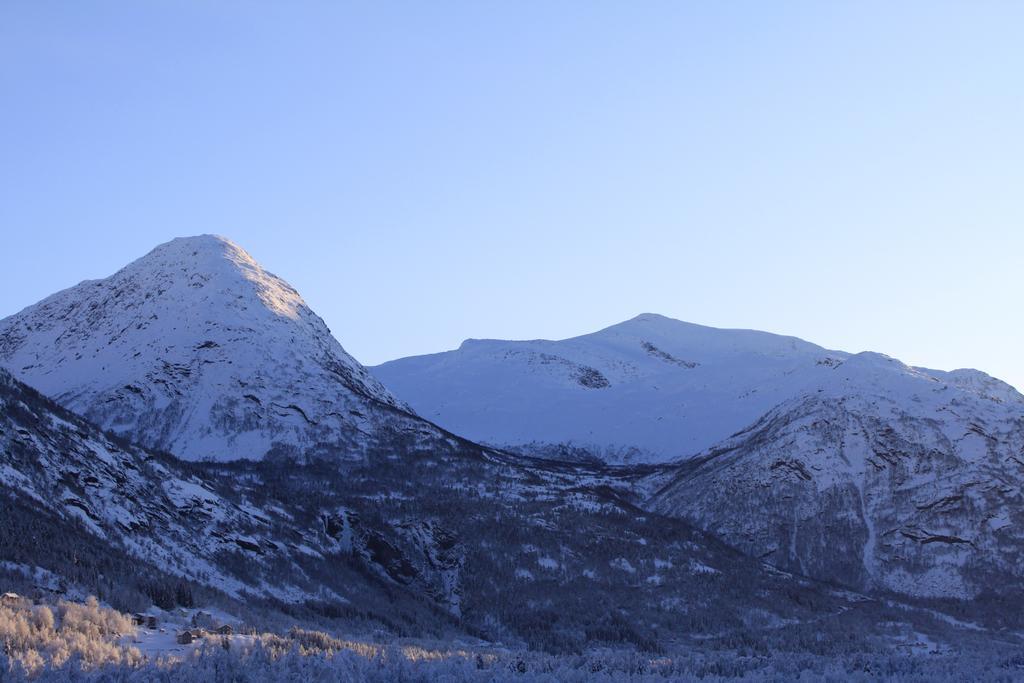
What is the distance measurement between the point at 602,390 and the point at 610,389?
1.03 meters

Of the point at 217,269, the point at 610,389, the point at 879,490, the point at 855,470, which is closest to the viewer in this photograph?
the point at 879,490

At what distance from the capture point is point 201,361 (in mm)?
85688

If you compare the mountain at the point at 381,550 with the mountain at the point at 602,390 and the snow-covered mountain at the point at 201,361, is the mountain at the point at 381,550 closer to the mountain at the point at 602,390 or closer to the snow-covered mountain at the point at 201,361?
the snow-covered mountain at the point at 201,361

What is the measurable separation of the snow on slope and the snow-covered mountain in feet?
93.2

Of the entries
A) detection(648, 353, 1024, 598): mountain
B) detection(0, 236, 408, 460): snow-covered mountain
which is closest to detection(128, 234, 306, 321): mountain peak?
detection(0, 236, 408, 460): snow-covered mountain

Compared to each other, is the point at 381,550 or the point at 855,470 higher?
the point at 855,470

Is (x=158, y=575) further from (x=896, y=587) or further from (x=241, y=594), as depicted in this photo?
(x=896, y=587)

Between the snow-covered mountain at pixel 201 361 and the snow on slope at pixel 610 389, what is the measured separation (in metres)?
28.4

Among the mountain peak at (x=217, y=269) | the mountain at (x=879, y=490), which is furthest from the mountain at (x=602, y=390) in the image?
the mountain peak at (x=217, y=269)

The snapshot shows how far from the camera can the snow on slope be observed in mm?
111669

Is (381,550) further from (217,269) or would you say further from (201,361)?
(217,269)

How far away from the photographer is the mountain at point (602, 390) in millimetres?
112875

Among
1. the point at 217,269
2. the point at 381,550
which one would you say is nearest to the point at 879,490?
the point at 381,550

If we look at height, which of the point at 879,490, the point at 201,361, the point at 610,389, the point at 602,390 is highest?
the point at 610,389
